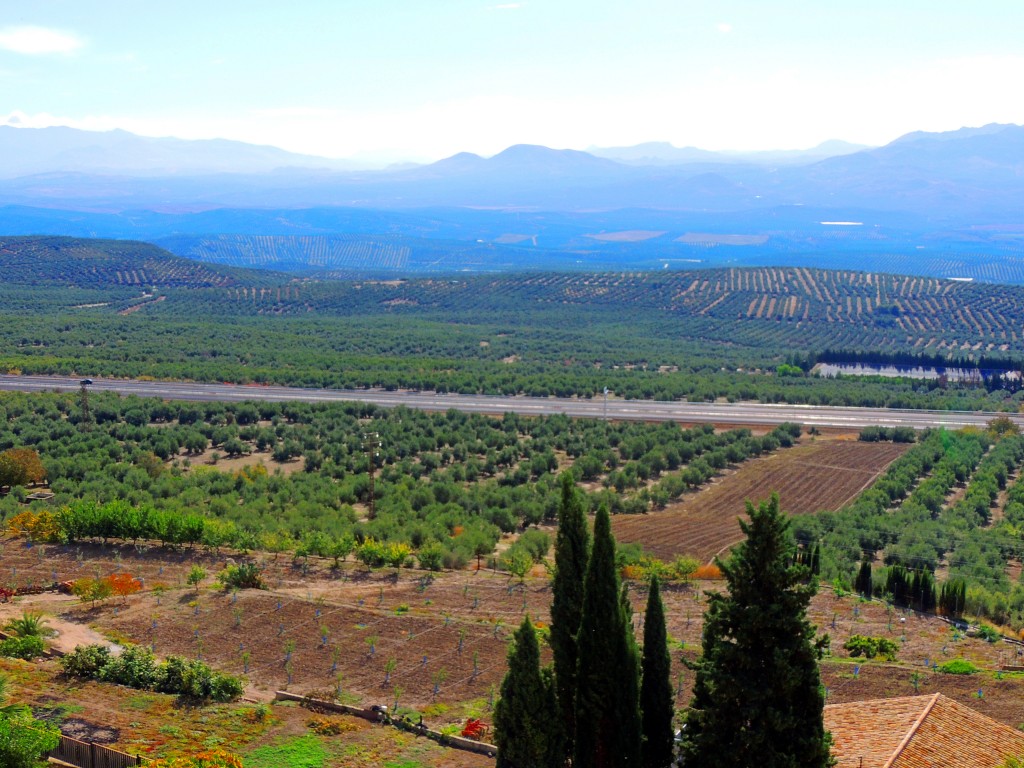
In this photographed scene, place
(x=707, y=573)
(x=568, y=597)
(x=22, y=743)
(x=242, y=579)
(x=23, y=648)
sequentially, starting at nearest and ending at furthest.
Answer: (x=22, y=743) < (x=568, y=597) < (x=23, y=648) < (x=242, y=579) < (x=707, y=573)

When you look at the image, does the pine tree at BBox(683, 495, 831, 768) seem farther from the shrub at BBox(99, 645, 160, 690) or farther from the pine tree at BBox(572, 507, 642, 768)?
the shrub at BBox(99, 645, 160, 690)

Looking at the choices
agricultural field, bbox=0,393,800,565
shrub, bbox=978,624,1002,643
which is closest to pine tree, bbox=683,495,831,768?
shrub, bbox=978,624,1002,643

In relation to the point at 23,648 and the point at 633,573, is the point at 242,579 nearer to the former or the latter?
the point at 23,648

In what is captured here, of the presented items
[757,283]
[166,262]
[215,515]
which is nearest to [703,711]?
[215,515]

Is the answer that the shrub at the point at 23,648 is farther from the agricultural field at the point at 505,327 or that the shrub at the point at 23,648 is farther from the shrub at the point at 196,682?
the agricultural field at the point at 505,327

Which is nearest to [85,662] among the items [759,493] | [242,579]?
[242,579]

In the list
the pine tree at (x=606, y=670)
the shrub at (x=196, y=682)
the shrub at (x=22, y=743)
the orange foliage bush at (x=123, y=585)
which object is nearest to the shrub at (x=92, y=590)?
the orange foliage bush at (x=123, y=585)

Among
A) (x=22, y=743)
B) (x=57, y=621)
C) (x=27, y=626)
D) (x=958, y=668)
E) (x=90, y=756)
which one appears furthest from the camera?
(x=57, y=621)
